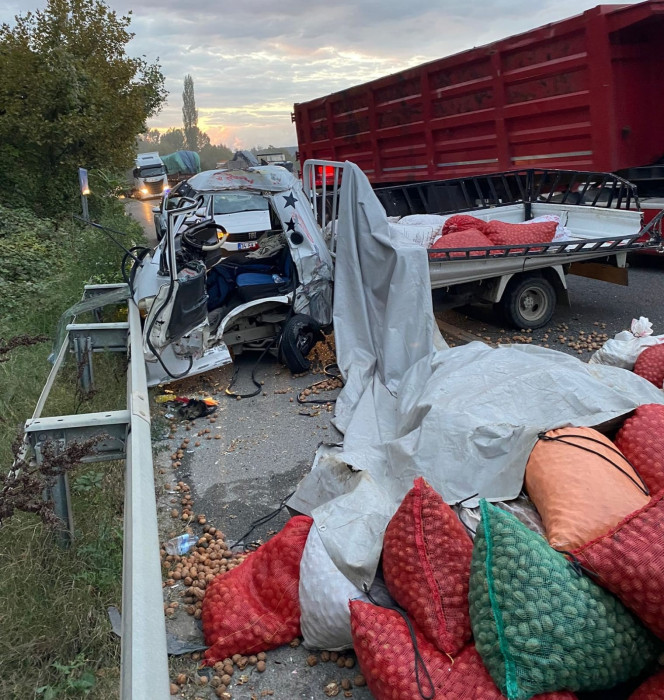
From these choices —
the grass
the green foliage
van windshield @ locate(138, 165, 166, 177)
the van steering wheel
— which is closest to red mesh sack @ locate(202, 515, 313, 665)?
the grass

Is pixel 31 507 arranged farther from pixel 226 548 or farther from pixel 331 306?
pixel 331 306

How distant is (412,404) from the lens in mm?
4445

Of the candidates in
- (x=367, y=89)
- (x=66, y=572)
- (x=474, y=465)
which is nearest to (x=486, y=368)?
(x=474, y=465)

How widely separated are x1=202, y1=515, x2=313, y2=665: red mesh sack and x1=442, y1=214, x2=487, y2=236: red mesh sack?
14.7ft

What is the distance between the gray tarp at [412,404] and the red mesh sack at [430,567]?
0.19m

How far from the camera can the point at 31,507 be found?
2.43 m

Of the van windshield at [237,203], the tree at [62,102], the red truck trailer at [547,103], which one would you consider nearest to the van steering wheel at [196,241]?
the van windshield at [237,203]

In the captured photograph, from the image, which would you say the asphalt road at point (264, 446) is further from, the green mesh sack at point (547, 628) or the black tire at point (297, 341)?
the green mesh sack at point (547, 628)

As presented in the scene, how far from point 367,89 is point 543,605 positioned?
10.8 m

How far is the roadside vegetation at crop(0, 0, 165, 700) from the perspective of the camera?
275 cm

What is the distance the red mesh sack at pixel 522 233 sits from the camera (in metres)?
6.52

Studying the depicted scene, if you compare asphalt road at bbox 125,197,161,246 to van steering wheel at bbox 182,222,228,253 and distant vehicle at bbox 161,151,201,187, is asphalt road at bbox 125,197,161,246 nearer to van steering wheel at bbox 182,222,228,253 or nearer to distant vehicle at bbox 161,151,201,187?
distant vehicle at bbox 161,151,201,187

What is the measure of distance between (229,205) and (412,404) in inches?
163

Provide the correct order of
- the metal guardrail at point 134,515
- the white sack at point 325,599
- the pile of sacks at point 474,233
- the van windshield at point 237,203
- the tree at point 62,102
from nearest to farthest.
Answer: the metal guardrail at point 134,515, the white sack at point 325,599, the pile of sacks at point 474,233, the van windshield at point 237,203, the tree at point 62,102
